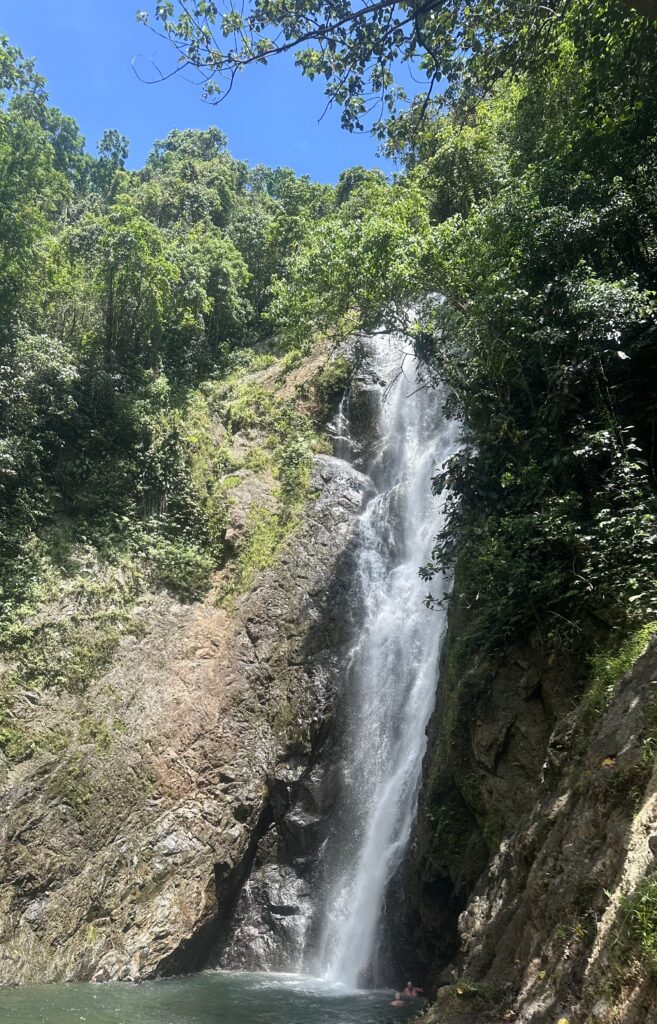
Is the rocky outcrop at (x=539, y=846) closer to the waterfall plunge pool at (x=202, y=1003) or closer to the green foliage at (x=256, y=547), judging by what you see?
the waterfall plunge pool at (x=202, y=1003)

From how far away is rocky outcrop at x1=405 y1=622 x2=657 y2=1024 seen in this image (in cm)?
413

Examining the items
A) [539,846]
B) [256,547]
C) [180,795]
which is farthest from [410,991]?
[256,547]

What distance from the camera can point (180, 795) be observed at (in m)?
13.2

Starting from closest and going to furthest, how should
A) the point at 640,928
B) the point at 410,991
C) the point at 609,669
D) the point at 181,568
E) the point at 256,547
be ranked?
the point at 640,928 < the point at 609,669 < the point at 410,991 < the point at 181,568 < the point at 256,547

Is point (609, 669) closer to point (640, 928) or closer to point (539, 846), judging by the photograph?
point (539, 846)

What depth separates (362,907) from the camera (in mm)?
12141

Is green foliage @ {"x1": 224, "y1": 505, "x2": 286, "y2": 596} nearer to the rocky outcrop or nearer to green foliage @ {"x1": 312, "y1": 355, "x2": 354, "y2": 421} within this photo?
green foliage @ {"x1": 312, "y1": 355, "x2": 354, "y2": 421}

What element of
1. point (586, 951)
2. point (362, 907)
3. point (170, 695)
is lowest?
point (362, 907)

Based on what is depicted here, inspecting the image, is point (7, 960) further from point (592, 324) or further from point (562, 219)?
point (562, 219)

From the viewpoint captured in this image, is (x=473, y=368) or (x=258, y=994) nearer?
(x=258, y=994)

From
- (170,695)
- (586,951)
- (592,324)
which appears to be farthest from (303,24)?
(170,695)

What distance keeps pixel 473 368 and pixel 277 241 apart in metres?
19.1

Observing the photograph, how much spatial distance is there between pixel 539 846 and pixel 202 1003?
5972 mm

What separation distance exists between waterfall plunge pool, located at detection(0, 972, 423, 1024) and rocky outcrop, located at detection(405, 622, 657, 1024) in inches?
45.9
